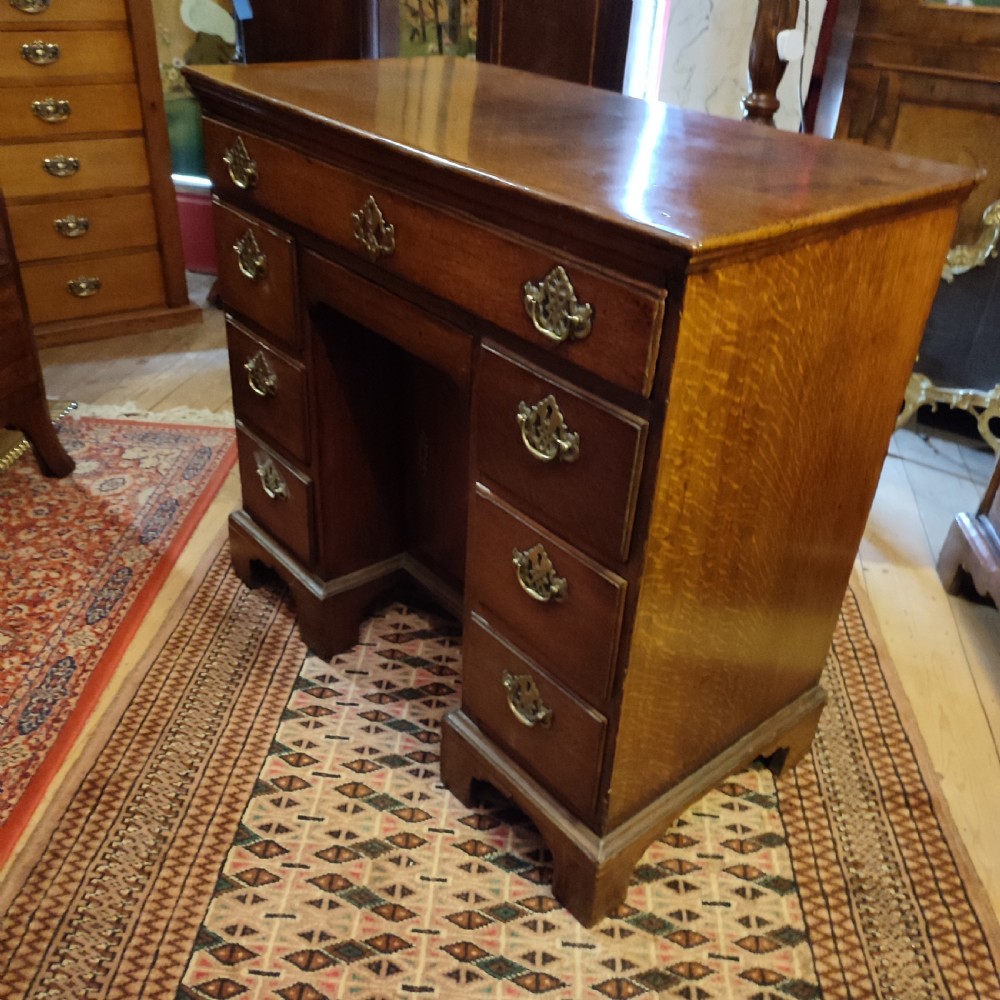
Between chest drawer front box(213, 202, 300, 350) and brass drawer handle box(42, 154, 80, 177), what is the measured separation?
1444 mm

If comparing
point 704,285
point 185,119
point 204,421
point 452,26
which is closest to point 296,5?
point 452,26

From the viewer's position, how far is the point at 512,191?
922 mm

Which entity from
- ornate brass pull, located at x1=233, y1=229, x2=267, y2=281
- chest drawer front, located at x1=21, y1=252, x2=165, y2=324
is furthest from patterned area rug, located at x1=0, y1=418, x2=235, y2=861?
ornate brass pull, located at x1=233, y1=229, x2=267, y2=281

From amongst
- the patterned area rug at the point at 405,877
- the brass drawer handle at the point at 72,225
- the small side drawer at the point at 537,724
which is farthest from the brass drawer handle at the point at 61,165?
the small side drawer at the point at 537,724

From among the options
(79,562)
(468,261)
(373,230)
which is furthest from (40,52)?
(468,261)

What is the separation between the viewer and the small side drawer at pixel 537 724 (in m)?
1.15

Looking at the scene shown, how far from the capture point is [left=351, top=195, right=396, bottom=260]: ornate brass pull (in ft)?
3.74

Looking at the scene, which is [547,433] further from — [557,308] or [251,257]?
[251,257]

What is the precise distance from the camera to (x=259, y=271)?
1.44 metres

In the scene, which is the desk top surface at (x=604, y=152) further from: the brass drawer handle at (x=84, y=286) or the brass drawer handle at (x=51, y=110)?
the brass drawer handle at (x=84, y=286)

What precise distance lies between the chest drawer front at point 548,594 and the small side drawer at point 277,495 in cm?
46

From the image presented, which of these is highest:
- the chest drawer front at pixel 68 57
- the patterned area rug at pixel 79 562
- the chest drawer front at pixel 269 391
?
the chest drawer front at pixel 68 57

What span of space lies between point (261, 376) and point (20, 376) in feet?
2.61

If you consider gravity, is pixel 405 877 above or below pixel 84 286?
below
